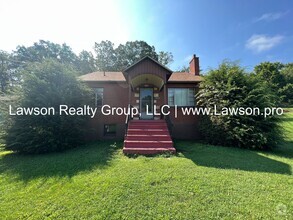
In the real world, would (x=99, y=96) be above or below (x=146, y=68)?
below

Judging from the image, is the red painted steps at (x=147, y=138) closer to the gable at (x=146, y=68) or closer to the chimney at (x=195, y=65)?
the gable at (x=146, y=68)

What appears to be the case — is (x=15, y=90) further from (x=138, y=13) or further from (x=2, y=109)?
(x=138, y=13)

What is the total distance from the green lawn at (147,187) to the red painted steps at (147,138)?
1.70 feet

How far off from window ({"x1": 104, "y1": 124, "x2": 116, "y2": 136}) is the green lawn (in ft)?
14.5

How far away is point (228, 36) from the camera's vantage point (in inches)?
477

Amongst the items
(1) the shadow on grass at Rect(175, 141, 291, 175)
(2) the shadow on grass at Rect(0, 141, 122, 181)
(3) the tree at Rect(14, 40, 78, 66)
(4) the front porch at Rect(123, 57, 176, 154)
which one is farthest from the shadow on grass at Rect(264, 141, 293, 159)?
(3) the tree at Rect(14, 40, 78, 66)

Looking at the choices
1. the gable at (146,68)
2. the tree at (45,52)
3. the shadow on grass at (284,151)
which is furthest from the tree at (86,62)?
the shadow on grass at (284,151)

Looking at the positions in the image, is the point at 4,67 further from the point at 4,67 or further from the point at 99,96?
the point at 99,96

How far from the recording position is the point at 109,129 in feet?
37.8

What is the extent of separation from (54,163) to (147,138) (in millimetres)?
4158

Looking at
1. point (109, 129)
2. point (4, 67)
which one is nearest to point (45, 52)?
point (4, 67)

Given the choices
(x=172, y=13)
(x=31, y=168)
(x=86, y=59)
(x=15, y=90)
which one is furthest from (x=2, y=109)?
(x=86, y=59)

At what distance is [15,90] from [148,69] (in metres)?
7.07

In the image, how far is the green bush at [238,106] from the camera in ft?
27.4
